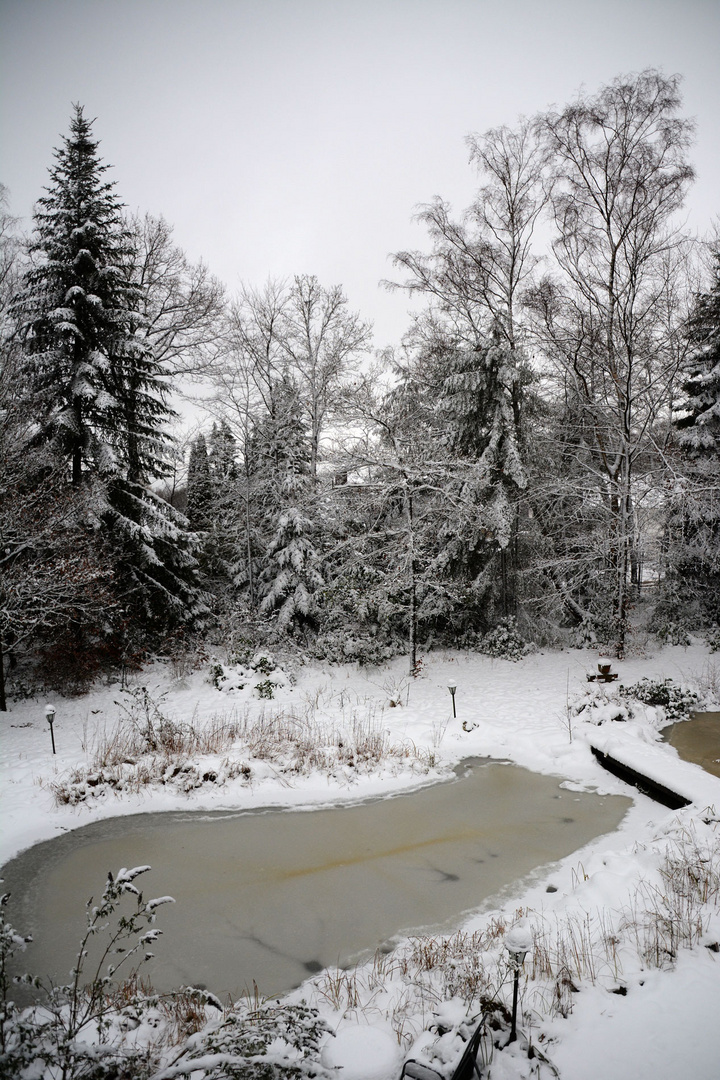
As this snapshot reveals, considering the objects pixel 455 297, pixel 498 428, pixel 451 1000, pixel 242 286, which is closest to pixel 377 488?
pixel 498 428

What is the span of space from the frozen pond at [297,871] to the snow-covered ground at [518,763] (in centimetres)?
33

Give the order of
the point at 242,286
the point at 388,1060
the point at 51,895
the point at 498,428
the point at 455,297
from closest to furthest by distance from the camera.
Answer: the point at 388,1060
the point at 51,895
the point at 498,428
the point at 455,297
the point at 242,286

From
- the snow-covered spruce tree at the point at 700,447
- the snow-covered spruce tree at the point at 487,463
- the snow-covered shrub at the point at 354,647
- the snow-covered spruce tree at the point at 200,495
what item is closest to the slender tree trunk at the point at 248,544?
the snow-covered shrub at the point at 354,647

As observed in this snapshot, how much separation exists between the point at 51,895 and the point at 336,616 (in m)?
9.29

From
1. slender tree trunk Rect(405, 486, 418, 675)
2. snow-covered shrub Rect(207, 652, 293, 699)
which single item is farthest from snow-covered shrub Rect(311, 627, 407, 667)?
snow-covered shrub Rect(207, 652, 293, 699)

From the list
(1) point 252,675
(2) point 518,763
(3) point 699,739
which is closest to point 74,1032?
(2) point 518,763

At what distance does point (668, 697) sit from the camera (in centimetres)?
922

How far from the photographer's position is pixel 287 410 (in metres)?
15.7

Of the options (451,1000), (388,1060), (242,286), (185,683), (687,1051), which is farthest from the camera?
(242,286)

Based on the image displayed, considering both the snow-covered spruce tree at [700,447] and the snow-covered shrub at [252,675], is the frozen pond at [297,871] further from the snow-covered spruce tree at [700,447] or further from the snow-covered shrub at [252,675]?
the snow-covered spruce tree at [700,447]

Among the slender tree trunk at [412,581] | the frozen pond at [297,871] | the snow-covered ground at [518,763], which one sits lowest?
the frozen pond at [297,871]

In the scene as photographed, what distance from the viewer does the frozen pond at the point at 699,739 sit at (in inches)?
284

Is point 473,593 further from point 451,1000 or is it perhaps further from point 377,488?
point 451,1000

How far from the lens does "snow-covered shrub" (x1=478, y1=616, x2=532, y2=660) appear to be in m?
13.2
